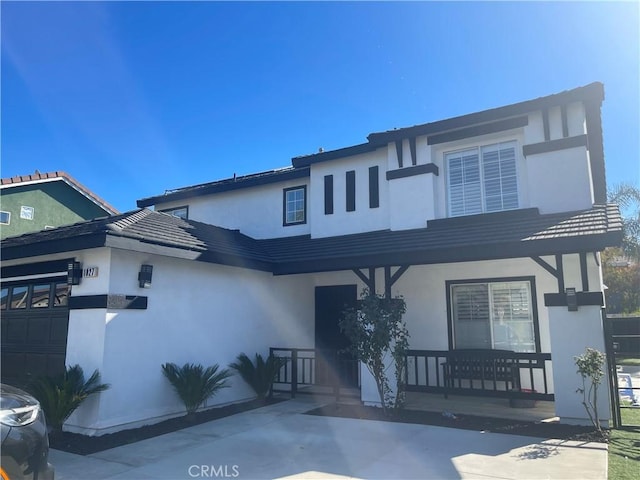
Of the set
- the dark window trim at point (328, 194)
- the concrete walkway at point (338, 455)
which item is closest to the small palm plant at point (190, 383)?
the concrete walkway at point (338, 455)

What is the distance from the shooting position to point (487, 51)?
8.54 m

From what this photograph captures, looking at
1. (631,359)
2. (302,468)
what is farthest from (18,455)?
(631,359)

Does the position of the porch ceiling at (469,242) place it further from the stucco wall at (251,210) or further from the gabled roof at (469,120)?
the gabled roof at (469,120)

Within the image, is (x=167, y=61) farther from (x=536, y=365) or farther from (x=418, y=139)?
(x=536, y=365)

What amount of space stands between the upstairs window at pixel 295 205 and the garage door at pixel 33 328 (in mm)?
5952

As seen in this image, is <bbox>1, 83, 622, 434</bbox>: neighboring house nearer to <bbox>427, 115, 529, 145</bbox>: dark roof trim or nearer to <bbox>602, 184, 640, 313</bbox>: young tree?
<bbox>427, 115, 529, 145</bbox>: dark roof trim

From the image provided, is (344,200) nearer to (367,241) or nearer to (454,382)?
(367,241)

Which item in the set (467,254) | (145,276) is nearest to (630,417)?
(467,254)

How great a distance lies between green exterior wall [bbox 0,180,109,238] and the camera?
1617 centimetres

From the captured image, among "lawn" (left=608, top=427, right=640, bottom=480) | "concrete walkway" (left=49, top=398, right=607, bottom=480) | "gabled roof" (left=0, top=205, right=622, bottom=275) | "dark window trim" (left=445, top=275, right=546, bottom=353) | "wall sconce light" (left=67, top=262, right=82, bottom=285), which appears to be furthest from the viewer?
"dark window trim" (left=445, top=275, right=546, bottom=353)

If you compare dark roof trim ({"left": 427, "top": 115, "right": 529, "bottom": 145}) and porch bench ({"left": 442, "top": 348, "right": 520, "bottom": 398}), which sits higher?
dark roof trim ({"left": 427, "top": 115, "right": 529, "bottom": 145})

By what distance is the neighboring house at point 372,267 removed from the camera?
7.06 m

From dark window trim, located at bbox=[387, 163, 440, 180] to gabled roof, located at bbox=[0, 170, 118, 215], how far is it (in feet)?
45.3

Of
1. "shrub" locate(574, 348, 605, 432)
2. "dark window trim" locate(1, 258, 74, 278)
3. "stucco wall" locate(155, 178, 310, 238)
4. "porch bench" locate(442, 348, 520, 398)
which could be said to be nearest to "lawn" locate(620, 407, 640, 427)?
"shrub" locate(574, 348, 605, 432)
